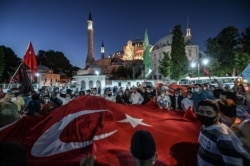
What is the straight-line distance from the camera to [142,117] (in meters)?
5.76

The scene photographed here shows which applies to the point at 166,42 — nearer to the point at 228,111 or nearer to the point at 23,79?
the point at 23,79

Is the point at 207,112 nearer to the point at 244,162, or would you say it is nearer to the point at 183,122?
the point at 244,162

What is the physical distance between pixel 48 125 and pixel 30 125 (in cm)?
49

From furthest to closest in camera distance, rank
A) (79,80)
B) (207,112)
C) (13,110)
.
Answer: (79,80) < (13,110) < (207,112)

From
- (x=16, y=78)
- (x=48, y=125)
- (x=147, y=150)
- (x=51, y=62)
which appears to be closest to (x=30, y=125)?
(x=48, y=125)

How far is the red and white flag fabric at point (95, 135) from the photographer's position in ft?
14.3

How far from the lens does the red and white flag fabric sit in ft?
14.3

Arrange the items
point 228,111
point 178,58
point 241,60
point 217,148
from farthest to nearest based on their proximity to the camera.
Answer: point 178,58
point 241,60
point 228,111
point 217,148

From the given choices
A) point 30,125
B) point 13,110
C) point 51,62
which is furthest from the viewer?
point 51,62

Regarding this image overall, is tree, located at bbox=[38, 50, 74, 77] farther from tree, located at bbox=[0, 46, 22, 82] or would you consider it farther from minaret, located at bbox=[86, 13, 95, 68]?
tree, located at bbox=[0, 46, 22, 82]

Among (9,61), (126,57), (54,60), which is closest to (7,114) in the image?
(9,61)

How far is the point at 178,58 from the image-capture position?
55281 mm

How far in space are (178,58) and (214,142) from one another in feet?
176

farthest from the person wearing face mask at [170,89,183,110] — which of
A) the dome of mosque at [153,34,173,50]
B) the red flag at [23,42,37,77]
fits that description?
the dome of mosque at [153,34,173,50]
